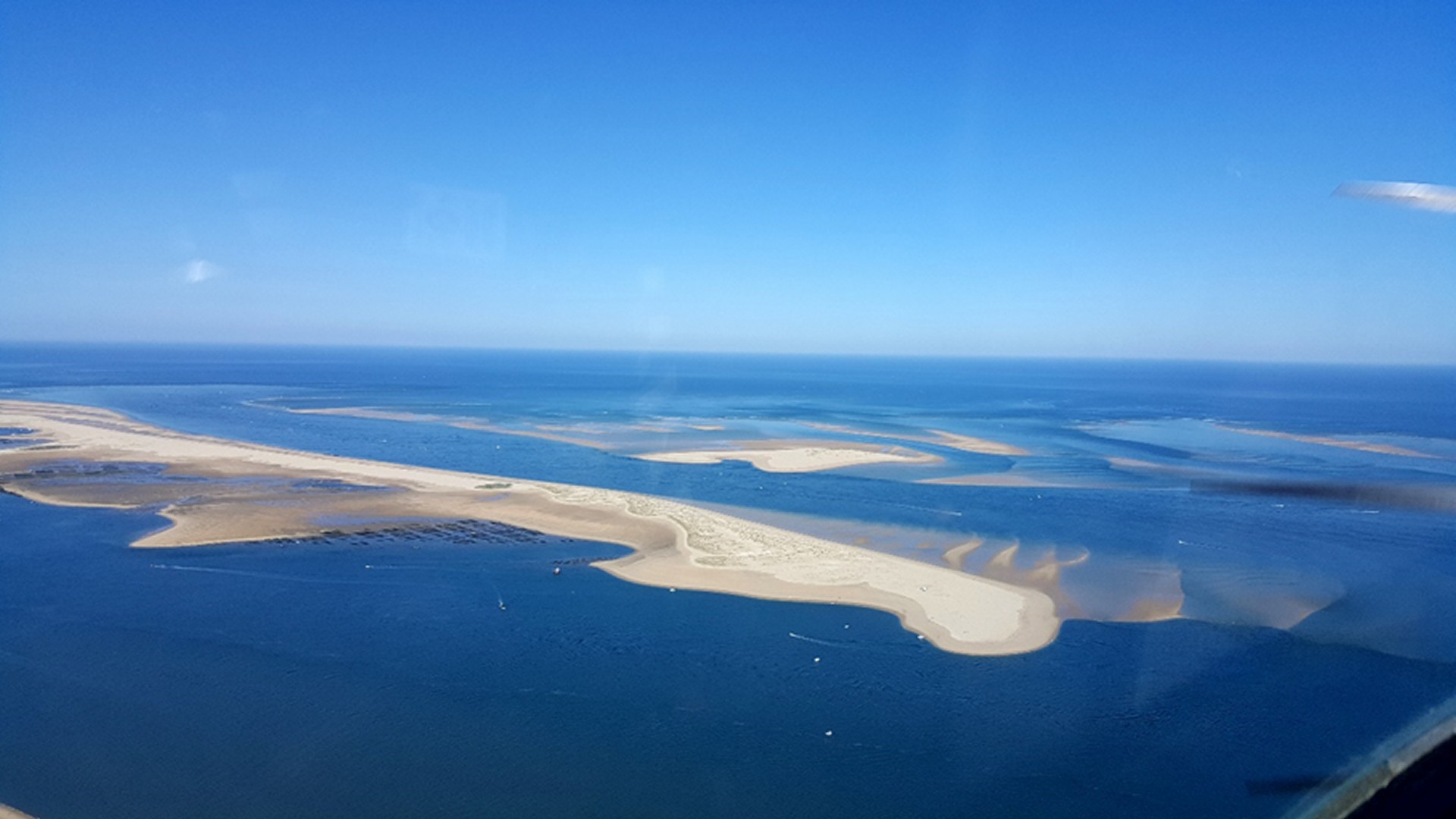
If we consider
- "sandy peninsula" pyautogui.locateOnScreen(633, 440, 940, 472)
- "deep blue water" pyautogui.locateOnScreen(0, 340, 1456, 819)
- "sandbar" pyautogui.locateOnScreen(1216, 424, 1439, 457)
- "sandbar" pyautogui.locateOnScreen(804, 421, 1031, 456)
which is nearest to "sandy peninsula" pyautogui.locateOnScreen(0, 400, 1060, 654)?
"deep blue water" pyautogui.locateOnScreen(0, 340, 1456, 819)

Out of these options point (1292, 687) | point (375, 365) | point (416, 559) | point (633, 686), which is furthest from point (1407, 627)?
point (375, 365)

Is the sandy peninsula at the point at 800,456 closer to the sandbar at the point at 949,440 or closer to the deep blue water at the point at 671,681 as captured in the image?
the sandbar at the point at 949,440

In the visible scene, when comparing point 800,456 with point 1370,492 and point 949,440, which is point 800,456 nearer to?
point 949,440

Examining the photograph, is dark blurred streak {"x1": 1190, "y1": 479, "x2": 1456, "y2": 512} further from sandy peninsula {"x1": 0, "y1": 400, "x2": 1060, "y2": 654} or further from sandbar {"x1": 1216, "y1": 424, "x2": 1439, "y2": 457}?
sandbar {"x1": 1216, "y1": 424, "x2": 1439, "y2": 457}

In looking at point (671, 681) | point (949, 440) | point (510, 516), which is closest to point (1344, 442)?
point (949, 440)

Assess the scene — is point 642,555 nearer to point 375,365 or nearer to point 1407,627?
point 1407,627

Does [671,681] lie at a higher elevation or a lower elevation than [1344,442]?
lower

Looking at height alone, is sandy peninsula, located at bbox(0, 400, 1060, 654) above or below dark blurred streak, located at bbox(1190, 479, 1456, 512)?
below
